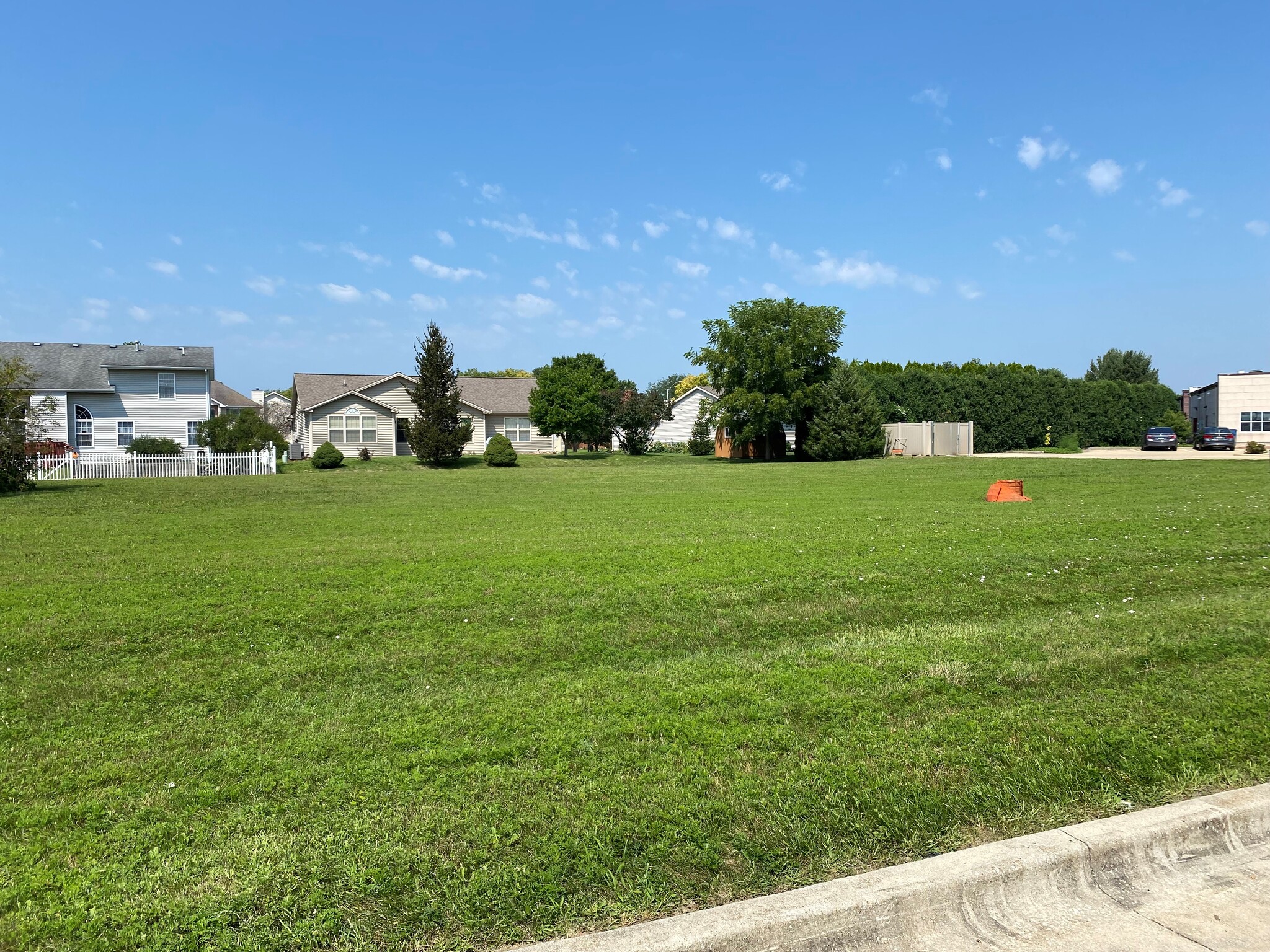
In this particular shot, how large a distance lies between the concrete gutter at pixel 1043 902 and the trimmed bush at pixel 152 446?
39785mm

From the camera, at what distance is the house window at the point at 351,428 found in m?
46.7

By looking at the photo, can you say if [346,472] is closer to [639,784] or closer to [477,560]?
[477,560]

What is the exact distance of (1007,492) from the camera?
16.6 meters

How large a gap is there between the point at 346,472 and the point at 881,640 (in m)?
29.6

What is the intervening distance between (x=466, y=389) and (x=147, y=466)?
27.7 metres

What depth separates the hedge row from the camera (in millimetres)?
47656

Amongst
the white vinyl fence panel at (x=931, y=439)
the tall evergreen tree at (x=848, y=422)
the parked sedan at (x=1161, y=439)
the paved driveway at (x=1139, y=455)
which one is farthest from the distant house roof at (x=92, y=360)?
the parked sedan at (x=1161, y=439)

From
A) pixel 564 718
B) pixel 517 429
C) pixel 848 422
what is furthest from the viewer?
pixel 517 429

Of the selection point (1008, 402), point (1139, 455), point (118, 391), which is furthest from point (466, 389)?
point (1139, 455)

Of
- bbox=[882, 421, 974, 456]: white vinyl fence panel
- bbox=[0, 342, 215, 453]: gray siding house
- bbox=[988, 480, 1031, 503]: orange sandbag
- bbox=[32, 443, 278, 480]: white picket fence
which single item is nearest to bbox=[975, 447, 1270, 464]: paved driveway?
bbox=[882, 421, 974, 456]: white vinyl fence panel

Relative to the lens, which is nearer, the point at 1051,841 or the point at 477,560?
the point at 1051,841

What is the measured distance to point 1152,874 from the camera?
3.27 m

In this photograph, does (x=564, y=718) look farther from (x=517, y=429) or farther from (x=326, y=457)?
(x=517, y=429)

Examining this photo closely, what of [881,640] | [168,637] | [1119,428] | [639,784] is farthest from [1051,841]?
[1119,428]
